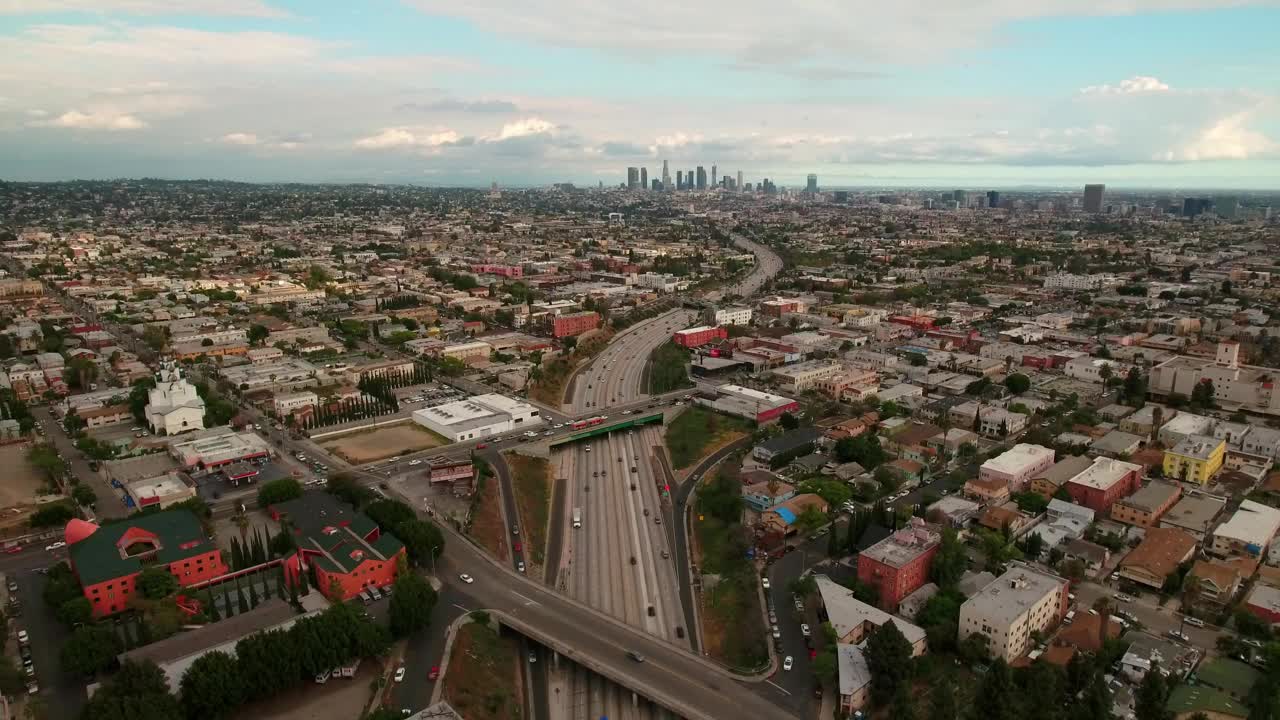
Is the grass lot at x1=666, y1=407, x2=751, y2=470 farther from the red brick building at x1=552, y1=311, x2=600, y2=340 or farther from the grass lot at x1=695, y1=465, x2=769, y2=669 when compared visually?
the red brick building at x1=552, y1=311, x2=600, y2=340

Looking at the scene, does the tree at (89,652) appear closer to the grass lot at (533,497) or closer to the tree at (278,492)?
the tree at (278,492)

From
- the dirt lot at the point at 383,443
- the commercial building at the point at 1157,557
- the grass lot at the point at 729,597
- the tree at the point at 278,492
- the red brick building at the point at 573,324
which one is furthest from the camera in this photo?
the red brick building at the point at 573,324

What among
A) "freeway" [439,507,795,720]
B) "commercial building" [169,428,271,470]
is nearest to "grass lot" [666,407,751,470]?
"freeway" [439,507,795,720]

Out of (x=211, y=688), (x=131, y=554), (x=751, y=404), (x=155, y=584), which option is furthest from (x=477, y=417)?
(x=211, y=688)

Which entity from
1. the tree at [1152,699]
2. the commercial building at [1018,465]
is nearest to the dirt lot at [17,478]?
the tree at [1152,699]

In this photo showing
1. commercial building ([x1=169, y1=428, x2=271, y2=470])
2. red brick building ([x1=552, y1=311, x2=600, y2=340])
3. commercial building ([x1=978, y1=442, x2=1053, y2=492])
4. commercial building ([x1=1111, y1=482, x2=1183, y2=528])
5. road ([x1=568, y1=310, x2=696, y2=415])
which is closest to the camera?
commercial building ([x1=1111, y1=482, x2=1183, y2=528])

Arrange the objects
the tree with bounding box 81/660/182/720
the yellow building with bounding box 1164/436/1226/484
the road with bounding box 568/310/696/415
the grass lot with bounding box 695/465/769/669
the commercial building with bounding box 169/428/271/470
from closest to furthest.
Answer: the tree with bounding box 81/660/182/720, the grass lot with bounding box 695/465/769/669, the yellow building with bounding box 1164/436/1226/484, the commercial building with bounding box 169/428/271/470, the road with bounding box 568/310/696/415
